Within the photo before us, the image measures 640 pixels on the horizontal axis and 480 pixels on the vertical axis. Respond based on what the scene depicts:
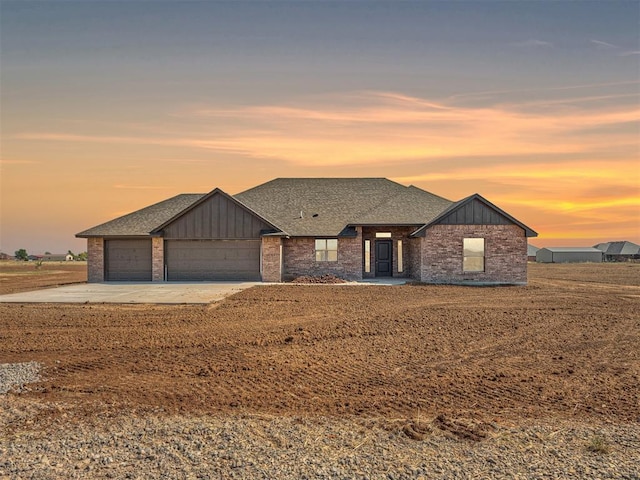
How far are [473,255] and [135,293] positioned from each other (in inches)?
669

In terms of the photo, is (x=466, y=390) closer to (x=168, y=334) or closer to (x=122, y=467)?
(x=122, y=467)

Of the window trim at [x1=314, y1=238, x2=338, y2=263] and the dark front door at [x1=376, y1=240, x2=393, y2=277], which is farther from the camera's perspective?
the dark front door at [x1=376, y1=240, x2=393, y2=277]

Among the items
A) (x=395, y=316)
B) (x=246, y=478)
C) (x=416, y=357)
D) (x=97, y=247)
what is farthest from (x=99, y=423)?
(x=97, y=247)

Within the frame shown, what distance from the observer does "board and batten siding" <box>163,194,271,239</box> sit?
2845 centimetres

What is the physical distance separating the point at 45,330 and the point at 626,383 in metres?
13.5

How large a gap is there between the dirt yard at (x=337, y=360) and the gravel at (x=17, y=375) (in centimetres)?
21

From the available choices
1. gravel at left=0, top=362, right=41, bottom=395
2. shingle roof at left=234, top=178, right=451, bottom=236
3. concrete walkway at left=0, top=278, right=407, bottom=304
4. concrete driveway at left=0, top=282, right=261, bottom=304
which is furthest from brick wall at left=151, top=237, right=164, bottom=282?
gravel at left=0, top=362, right=41, bottom=395

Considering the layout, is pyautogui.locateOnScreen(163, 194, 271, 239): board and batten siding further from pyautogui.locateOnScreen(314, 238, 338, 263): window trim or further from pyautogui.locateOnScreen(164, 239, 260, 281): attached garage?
pyautogui.locateOnScreen(314, 238, 338, 263): window trim

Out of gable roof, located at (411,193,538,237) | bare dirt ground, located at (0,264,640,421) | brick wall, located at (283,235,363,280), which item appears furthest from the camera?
brick wall, located at (283,235,363,280)

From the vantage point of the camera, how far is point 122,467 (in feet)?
19.0

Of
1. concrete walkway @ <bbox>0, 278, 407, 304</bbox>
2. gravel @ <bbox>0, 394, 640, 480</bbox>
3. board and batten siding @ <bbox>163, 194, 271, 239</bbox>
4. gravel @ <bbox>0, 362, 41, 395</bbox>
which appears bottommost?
gravel @ <bbox>0, 394, 640, 480</bbox>

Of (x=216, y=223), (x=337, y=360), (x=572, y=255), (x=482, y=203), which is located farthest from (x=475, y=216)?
(x=572, y=255)

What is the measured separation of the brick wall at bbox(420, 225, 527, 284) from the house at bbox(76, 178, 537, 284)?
52 mm

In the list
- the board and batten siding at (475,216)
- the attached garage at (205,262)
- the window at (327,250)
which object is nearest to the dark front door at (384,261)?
the window at (327,250)
